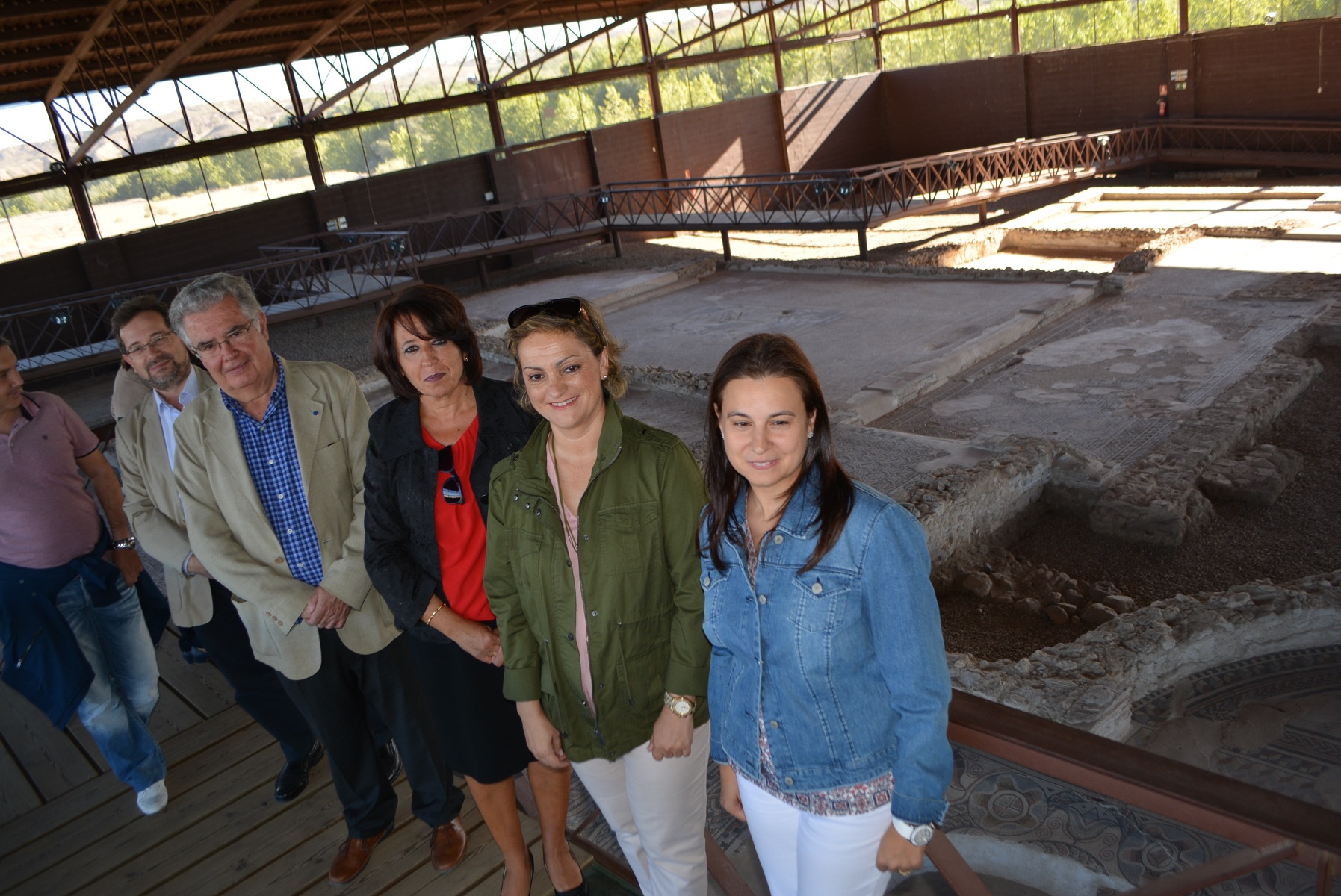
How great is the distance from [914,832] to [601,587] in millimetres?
741

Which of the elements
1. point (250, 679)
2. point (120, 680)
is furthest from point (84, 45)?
point (250, 679)

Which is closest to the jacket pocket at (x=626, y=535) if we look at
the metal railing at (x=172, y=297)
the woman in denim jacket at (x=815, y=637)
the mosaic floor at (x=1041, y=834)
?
the woman in denim jacket at (x=815, y=637)

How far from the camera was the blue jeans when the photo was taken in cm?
314

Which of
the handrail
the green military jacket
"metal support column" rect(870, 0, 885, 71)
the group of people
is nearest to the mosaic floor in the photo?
the handrail

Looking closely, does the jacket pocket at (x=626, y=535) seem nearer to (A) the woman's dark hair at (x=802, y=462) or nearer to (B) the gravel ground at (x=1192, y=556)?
(A) the woman's dark hair at (x=802, y=462)

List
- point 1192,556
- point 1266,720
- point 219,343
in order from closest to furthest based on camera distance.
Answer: point 219,343 → point 1266,720 → point 1192,556

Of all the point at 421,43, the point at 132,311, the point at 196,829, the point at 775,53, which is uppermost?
the point at 421,43

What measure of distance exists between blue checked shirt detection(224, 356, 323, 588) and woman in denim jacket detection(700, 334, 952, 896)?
1350mm

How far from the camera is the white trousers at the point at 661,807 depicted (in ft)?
6.82

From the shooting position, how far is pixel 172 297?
1370cm

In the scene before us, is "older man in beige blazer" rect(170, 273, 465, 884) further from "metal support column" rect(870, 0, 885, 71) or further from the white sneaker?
"metal support column" rect(870, 0, 885, 71)

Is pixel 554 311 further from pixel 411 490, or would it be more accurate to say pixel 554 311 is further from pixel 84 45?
pixel 84 45

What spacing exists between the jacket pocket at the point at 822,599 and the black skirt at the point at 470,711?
1054 mm

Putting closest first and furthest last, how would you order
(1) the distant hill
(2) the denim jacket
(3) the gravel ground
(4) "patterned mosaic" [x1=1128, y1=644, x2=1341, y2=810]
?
(2) the denim jacket → (4) "patterned mosaic" [x1=1128, y1=644, x2=1341, y2=810] → (3) the gravel ground → (1) the distant hill
